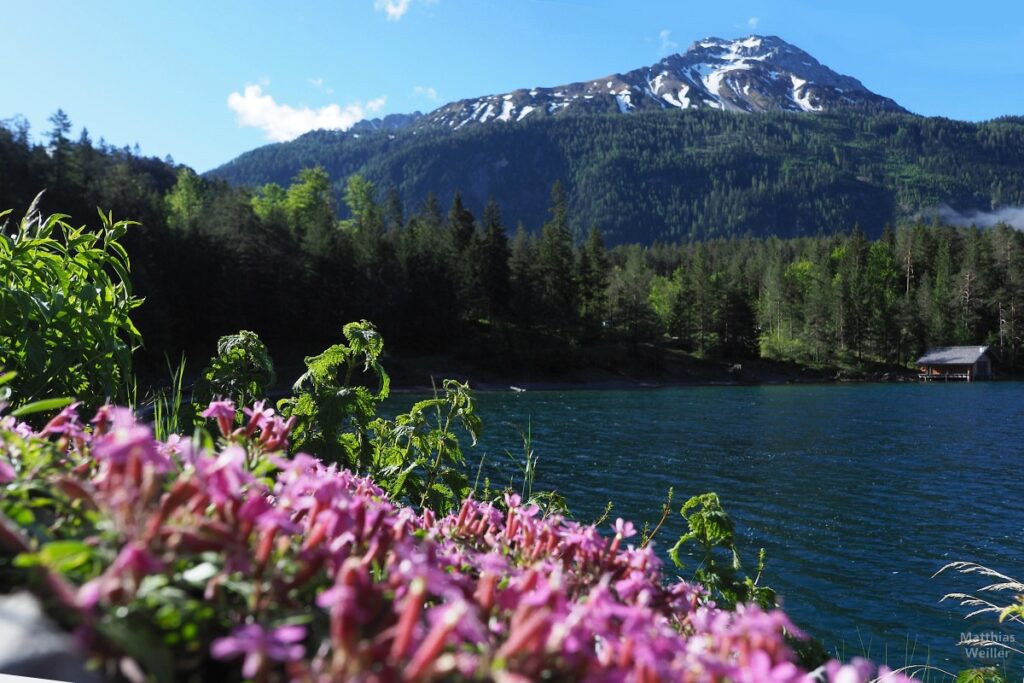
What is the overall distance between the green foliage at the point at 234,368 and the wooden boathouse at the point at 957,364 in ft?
338

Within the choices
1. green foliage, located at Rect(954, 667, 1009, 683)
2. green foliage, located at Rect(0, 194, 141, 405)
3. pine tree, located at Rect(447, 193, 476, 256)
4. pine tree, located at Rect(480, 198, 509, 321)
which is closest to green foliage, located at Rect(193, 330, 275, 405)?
green foliage, located at Rect(0, 194, 141, 405)

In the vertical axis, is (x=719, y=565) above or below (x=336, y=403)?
below

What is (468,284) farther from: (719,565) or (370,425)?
(719,565)

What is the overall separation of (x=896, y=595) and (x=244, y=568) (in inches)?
561

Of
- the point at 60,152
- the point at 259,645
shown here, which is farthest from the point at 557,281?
the point at 259,645

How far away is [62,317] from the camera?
326cm

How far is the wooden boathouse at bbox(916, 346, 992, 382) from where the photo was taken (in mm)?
94375

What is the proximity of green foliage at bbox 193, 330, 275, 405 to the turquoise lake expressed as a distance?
A: 2989 millimetres

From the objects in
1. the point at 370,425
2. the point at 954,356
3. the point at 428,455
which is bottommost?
the point at 954,356

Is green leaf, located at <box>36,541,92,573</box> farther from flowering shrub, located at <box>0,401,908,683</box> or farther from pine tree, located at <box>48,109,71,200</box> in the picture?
pine tree, located at <box>48,109,71,200</box>

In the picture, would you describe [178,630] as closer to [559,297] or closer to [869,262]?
[559,297]

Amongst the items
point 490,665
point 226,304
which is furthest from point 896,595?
point 226,304

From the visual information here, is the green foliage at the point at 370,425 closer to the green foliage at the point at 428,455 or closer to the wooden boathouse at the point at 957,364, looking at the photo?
the green foliage at the point at 428,455

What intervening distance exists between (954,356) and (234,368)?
356 ft
